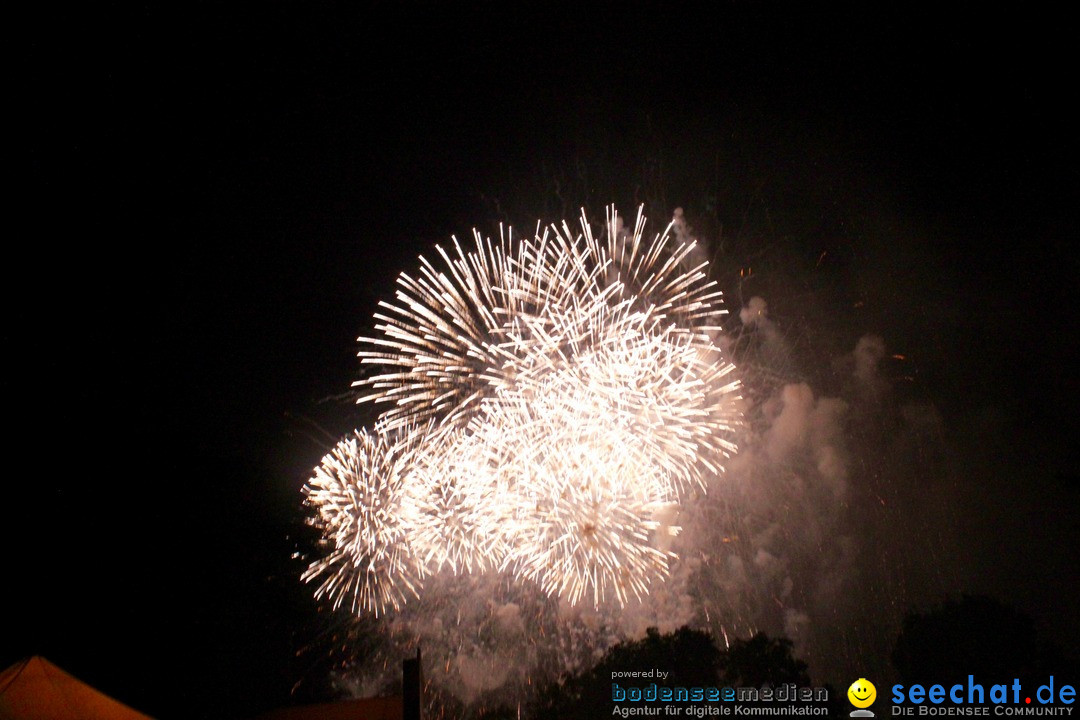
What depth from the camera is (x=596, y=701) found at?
24.1 meters

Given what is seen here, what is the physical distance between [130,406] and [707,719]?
16.1 m

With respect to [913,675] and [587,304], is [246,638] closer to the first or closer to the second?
[587,304]

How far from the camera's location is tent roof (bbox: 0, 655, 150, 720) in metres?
6.25

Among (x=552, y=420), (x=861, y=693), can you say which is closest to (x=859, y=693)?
(x=861, y=693)

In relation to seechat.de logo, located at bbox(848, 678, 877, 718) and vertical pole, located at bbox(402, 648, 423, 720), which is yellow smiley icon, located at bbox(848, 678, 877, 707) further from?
vertical pole, located at bbox(402, 648, 423, 720)

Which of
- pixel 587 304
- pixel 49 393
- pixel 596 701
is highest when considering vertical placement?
pixel 587 304

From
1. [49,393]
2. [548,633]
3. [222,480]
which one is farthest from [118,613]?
[548,633]

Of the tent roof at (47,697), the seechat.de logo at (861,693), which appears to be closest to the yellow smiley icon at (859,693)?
the seechat.de logo at (861,693)

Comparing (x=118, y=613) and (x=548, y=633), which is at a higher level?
(x=118, y=613)

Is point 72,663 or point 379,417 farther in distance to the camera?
point 379,417

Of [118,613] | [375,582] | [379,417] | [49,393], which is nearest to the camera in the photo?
[49,393]

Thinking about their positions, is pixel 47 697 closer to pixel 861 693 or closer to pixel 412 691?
pixel 412 691

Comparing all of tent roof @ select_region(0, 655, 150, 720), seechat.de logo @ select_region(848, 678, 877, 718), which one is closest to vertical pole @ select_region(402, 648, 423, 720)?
tent roof @ select_region(0, 655, 150, 720)

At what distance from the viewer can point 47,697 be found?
6.46m
